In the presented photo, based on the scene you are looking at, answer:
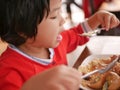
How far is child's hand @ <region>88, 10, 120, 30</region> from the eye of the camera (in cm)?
94

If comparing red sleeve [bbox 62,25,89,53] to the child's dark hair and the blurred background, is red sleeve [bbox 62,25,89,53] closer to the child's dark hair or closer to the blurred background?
the blurred background

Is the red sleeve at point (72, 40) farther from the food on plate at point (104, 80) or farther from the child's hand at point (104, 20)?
the food on plate at point (104, 80)

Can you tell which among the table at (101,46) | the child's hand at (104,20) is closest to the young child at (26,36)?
the table at (101,46)

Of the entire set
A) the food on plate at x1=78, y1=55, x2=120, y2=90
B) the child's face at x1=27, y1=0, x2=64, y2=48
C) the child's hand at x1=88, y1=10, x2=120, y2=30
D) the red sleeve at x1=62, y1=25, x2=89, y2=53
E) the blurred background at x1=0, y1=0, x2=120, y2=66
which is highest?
the child's face at x1=27, y1=0, x2=64, y2=48

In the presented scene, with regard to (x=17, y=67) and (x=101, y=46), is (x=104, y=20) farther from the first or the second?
(x=17, y=67)

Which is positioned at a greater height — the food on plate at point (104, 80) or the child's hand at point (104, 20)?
the food on plate at point (104, 80)

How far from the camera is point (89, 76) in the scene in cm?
69

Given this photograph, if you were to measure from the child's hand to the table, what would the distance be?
0.05 meters

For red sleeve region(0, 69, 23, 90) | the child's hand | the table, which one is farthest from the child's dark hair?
the child's hand

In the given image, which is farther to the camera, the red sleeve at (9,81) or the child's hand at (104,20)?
the child's hand at (104,20)

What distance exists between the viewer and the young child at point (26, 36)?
0.65m

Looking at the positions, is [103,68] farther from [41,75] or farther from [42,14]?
[41,75]

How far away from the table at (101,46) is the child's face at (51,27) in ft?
0.50

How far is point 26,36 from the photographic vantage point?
70cm
